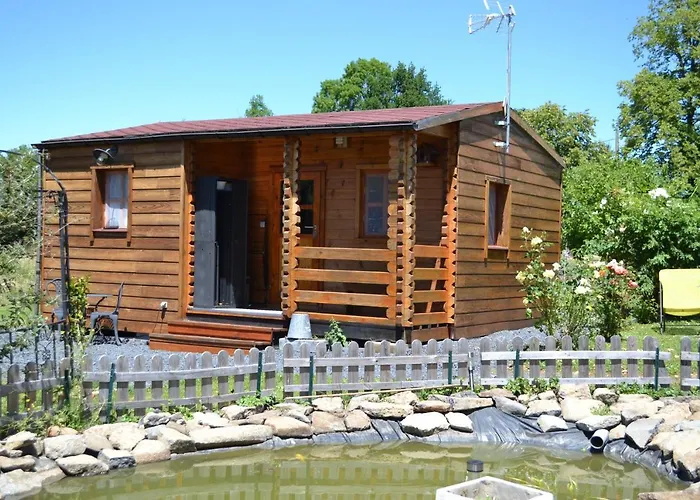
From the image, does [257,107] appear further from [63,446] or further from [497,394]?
[63,446]

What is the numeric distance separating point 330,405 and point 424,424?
996 millimetres

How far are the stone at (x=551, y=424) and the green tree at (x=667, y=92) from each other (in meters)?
23.0

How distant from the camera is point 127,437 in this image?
7.65 meters

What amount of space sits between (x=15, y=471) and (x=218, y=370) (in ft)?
7.36

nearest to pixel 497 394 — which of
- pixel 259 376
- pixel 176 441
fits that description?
pixel 259 376

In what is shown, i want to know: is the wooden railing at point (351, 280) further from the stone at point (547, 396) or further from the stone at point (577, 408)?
the stone at point (577, 408)

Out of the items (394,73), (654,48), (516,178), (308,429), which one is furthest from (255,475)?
(394,73)

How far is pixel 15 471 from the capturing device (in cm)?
684

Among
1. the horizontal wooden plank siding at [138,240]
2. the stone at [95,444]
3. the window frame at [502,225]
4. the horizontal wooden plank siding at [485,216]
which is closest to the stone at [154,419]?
the stone at [95,444]

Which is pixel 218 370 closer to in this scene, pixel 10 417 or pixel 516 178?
pixel 10 417

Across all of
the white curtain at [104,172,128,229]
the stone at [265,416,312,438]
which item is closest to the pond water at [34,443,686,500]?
the stone at [265,416,312,438]

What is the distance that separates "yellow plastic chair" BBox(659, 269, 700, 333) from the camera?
12742 millimetres

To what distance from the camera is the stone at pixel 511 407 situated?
8.91 meters

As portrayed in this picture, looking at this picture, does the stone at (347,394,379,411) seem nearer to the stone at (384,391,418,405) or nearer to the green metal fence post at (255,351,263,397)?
the stone at (384,391,418,405)
